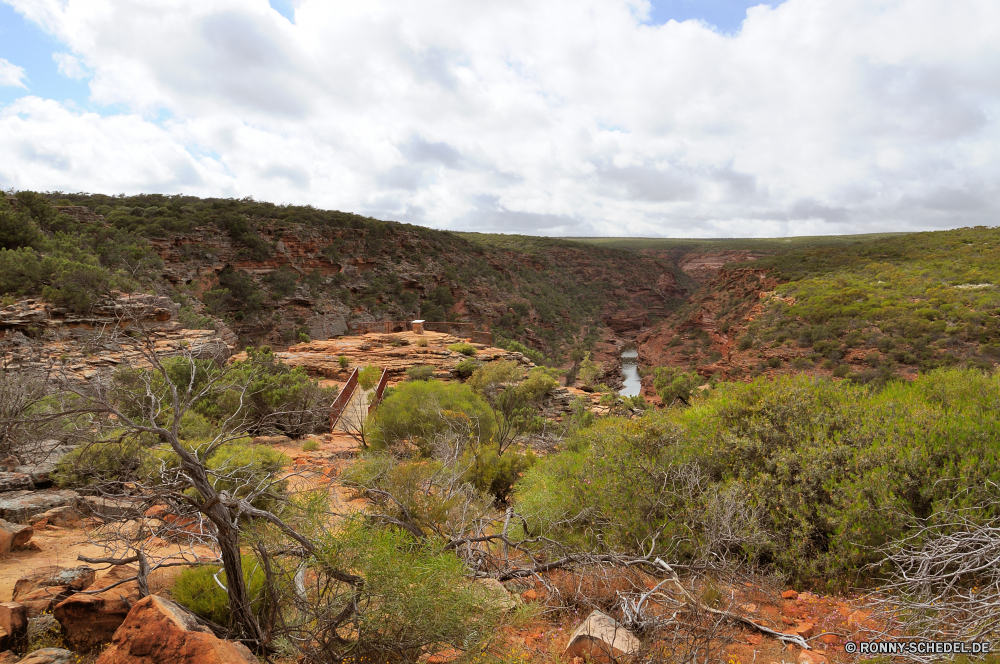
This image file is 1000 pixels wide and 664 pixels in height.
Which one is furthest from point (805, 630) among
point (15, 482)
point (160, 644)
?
point (15, 482)

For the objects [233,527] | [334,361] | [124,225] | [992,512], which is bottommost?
[334,361]

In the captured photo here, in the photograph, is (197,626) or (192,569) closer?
(197,626)

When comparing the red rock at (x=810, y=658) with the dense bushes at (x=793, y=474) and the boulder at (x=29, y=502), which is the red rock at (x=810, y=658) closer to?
the dense bushes at (x=793, y=474)

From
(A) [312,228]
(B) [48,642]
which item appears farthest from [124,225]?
(B) [48,642]

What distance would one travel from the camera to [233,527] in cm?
253

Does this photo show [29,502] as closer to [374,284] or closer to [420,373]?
[420,373]

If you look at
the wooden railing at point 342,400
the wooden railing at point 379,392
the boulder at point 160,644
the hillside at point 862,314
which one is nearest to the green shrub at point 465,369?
the wooden railing at point 379,392

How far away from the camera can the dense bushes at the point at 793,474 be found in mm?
3977

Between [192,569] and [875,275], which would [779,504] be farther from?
[875,275]

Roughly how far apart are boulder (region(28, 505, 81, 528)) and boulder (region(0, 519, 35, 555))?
72 centimetres

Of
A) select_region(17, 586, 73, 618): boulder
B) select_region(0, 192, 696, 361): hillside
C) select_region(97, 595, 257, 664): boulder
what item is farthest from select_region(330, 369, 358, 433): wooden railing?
select_region(97, 595, 257, 664): boulder

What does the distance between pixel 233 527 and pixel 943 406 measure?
749 centimetres

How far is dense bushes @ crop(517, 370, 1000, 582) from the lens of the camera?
3977mm

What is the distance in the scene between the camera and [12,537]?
425 centimetres
